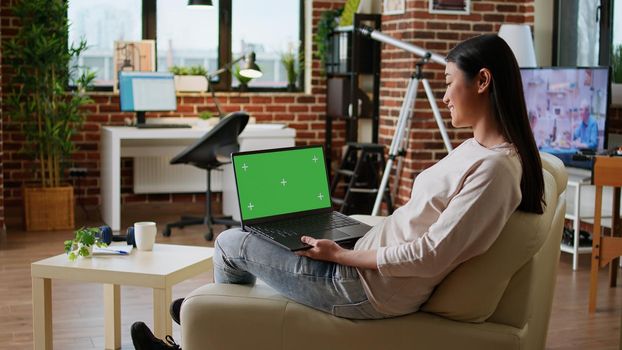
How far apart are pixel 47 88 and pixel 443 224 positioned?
14.5 ft

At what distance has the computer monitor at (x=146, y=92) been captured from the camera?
6648 millimetres

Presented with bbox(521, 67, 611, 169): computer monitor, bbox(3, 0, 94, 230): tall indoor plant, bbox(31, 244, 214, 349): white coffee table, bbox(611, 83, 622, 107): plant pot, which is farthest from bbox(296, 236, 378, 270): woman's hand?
bbox(3, 0, 94, 230): tall indoor plant

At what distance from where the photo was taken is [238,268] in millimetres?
2811

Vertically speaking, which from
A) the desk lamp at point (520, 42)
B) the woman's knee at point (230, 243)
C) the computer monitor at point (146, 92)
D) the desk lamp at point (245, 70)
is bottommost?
the woman's knee at point (230, 243)

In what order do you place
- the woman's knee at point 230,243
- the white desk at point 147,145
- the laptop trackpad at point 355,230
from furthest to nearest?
the white desk at point 147,145
the laptop trackpad at point 355,230
the woman's knee at point 230,243

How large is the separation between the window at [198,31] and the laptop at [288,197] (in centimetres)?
416

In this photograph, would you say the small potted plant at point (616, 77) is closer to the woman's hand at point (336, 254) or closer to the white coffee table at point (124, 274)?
the white coffee table at point (124, 274)

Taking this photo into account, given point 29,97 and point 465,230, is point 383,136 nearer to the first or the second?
point 29,97

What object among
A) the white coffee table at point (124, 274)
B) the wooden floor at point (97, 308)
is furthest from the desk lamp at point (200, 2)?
the white coffee table at point (124, 274)

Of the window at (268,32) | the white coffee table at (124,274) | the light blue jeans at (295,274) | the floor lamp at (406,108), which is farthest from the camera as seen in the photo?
the window at (268,32)

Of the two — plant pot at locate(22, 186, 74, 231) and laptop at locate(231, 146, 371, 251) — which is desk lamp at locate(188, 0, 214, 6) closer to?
plant pot at locate(22, 186, 74, 231)

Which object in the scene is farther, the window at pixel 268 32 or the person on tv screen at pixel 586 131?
the window at pixel 268 32

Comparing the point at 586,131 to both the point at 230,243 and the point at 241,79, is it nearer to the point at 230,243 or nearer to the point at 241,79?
the point at 241,79

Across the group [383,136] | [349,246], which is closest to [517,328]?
[349,246]
